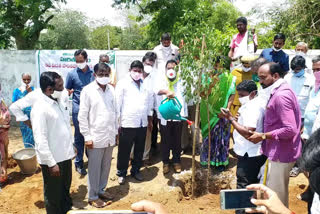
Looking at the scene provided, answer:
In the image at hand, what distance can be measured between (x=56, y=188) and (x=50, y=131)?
70 centimetres

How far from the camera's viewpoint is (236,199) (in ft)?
5.75

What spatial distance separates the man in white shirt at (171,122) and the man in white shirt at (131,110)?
0.33 meters

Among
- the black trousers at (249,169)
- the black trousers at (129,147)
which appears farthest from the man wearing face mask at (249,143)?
the black trousers at (129,147)

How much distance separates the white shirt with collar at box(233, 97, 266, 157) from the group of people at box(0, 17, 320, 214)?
0.01 m

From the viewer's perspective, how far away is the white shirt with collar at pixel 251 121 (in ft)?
10.0

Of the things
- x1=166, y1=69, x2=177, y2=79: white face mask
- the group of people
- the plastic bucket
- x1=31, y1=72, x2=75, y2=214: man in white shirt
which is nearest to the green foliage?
the group of people

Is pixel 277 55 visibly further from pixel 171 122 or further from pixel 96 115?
pixel 96 115

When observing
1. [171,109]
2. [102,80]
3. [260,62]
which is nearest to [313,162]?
[260,62]

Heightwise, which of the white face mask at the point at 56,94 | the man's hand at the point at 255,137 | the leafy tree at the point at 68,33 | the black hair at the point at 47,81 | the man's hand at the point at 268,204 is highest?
the leafy tree at the point at 68,33

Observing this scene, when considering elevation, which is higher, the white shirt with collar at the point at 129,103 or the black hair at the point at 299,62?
the black hair at the point at 299,62

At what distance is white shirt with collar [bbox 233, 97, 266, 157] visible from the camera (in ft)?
10.0

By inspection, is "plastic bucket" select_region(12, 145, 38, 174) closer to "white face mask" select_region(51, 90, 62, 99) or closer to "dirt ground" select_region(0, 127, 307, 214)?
"dirt ground" select_region(0, 127, 307, 214)

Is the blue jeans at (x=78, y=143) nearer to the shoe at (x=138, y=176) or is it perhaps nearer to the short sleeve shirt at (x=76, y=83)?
the short sleeve shirt at (x=76, y=83)

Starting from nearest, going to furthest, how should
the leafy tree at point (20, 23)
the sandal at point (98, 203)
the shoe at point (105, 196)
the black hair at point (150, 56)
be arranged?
the sandal at point (98, 203), the shoe at point (105, 196), the black hair at point (150, 56), the leafy tree at point (20, 23)
